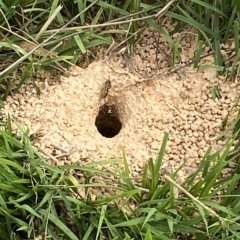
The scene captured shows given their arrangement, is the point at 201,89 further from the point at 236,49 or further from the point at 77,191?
the point at 77,191

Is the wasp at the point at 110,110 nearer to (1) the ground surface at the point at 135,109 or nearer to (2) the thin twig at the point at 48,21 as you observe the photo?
(1) the ground surface at the point at 135,109

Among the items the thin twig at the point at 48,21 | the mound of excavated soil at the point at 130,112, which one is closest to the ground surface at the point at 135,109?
the mound of excavated soil at the point at 130,112

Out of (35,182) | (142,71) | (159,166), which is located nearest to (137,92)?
(142,71)

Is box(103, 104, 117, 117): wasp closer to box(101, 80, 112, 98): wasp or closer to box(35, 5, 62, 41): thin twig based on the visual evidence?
box(101, 80, 112, 98): wasp

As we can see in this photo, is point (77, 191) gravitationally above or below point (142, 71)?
below

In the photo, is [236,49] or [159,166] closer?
[159,166]

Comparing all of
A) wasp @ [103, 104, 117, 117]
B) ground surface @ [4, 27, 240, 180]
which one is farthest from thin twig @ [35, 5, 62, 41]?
wasp @ [103, 104, 117, 117]
